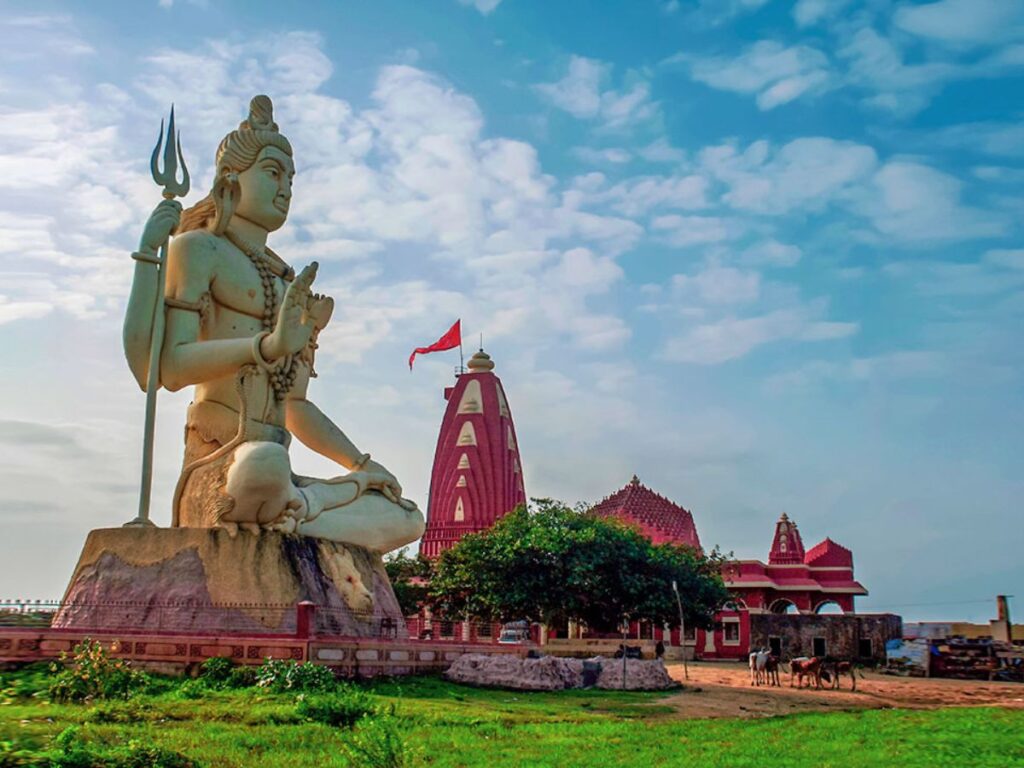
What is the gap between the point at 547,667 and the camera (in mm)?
13164

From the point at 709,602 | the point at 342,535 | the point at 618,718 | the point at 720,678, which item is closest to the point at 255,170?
the point at 342,535

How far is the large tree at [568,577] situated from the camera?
25.2 metres

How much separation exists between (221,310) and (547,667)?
6.45 meters

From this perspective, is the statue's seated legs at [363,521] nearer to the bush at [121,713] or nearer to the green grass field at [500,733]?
the green grass field at [500,733]

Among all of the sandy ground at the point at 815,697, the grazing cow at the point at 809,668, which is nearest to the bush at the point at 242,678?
the sandy ground at the point at 815,697

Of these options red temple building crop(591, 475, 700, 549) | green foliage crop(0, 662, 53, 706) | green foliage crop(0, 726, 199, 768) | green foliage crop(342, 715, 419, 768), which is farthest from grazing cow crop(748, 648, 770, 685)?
red temple building crop(591, 475, 700, 549)

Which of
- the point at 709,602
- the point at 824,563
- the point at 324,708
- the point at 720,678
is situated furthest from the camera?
the point at 824,563

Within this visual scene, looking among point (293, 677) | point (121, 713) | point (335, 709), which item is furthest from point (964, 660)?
point (121, 713)

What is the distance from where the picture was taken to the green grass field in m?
7.16

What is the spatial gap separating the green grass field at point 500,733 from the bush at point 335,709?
15cm

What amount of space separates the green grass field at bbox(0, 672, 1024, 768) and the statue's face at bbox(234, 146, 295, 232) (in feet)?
22.5

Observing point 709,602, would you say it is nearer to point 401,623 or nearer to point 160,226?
point 401,623

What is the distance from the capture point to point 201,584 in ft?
39.5

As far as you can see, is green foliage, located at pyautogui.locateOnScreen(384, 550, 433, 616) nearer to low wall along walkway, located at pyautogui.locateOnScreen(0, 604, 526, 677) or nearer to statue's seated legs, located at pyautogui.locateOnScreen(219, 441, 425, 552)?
statue's seated legs, located at pyautogui.locateOnScreen(219, 441, 425, 552)
